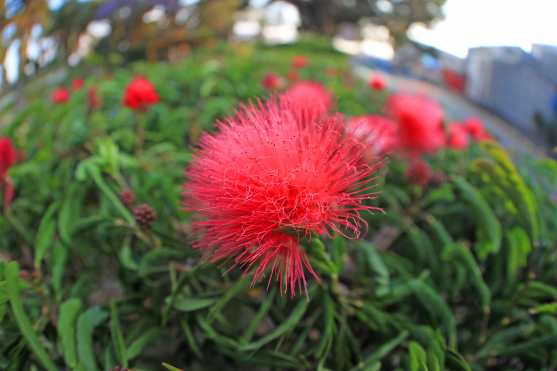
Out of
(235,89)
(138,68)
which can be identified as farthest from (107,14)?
→ (235,89)

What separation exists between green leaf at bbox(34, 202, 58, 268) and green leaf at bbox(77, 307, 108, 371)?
0.14m

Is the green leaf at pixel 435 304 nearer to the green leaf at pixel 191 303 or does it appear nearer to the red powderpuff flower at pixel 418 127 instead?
the green leaf at pixel 191 303

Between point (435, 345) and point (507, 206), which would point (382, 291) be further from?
point (507, 206)

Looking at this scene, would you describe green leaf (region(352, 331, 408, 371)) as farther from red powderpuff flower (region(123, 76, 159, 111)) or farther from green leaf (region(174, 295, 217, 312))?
red powderpuff flower (region(123, 76, 159, 111))

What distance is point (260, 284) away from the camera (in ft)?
1.85

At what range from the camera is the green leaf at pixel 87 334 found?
0.47m

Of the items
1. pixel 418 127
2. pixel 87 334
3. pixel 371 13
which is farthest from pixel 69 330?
pixel 371 13

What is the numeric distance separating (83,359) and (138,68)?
1278mm

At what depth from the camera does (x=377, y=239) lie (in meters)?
0.76

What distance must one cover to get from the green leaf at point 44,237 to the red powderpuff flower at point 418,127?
2.33 ft

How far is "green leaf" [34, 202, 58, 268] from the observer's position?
23.8 inches

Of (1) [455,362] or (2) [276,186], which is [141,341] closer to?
(2) [276,186]

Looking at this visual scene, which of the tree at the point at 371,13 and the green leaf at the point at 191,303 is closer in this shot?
the green leaf at the point at 191,303

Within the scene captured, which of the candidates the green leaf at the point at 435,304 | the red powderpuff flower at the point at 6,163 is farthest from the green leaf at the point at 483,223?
the red powderpuff flower at the point at 6,163
